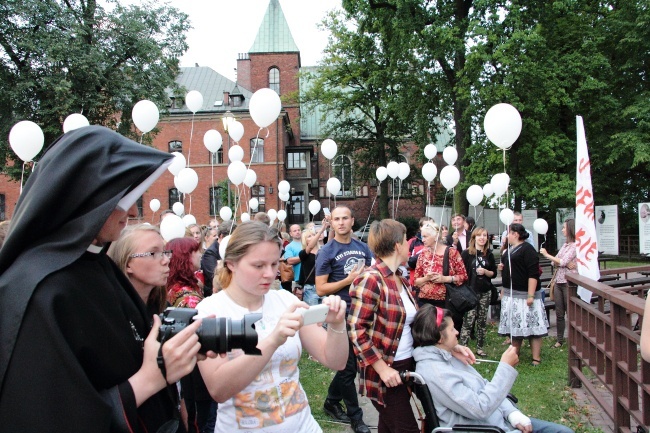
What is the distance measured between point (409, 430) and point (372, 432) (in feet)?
5.72

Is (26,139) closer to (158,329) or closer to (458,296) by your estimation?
(458,296)

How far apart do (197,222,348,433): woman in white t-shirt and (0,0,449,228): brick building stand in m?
35.7

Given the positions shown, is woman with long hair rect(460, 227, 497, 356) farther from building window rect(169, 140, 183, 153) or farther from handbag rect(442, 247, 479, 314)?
building window rect(169, 140, 183, 153)

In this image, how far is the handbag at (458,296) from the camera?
6793mm

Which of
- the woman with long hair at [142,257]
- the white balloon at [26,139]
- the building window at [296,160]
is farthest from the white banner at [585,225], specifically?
the building window at [296,160]

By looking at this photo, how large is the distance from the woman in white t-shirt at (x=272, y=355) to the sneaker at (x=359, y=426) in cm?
286

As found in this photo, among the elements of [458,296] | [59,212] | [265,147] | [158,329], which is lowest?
[458,296]

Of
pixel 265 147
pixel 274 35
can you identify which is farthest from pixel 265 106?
pixel 274 35

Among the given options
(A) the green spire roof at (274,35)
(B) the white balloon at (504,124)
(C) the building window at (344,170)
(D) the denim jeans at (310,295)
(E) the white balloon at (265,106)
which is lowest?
(D) the denim jeans at (310,295)

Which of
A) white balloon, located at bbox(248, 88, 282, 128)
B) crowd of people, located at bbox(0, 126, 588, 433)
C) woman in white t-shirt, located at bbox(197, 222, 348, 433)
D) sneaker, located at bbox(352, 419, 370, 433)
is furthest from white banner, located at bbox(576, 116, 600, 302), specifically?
woman in white t-shirt, located at bbox(197, 222, 348, 433)

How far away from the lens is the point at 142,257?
2607 mm

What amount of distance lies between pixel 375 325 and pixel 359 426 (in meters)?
1.99

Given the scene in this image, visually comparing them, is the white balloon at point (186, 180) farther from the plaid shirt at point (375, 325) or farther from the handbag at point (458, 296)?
the plaid shirt at point (375, 325)

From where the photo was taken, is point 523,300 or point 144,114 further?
point 144,114
